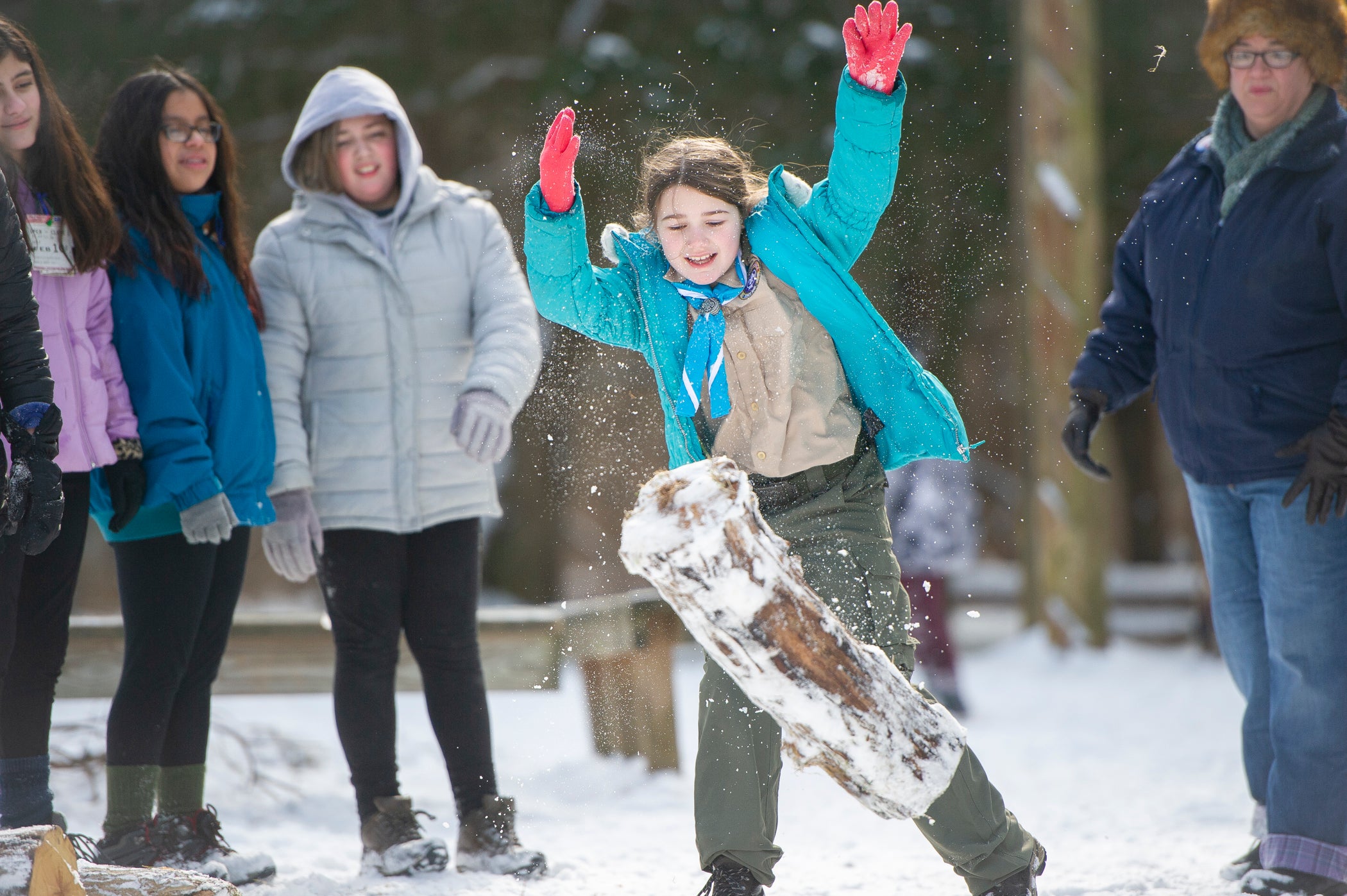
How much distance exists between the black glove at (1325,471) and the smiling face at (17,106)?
110 inches

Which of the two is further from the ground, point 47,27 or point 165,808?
point 47,27

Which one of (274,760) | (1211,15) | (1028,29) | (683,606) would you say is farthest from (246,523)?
(1028,29)

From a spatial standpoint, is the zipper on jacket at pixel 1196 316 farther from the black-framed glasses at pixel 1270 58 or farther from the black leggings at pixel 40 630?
the black leggings at pixel 40 630

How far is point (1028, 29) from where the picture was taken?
693cm

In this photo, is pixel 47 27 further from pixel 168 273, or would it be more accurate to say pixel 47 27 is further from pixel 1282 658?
pixel 1282 658

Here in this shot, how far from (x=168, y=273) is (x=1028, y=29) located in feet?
18.2

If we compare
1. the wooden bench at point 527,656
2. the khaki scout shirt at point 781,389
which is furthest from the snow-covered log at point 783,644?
the wooden bench at point 527,656

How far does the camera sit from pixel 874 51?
2.30m

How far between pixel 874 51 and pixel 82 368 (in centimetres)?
180

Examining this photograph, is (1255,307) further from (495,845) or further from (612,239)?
(495,845)

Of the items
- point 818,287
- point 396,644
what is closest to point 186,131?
point 396,644

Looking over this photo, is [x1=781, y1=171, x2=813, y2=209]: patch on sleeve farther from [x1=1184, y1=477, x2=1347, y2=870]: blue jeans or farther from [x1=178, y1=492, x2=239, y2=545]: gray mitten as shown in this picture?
[x1=178, y1=492, x2=239, y2=545]: gray mitten

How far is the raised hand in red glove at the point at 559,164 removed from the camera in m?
2.42

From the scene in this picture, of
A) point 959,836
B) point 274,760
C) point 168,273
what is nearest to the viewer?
point 959,836
